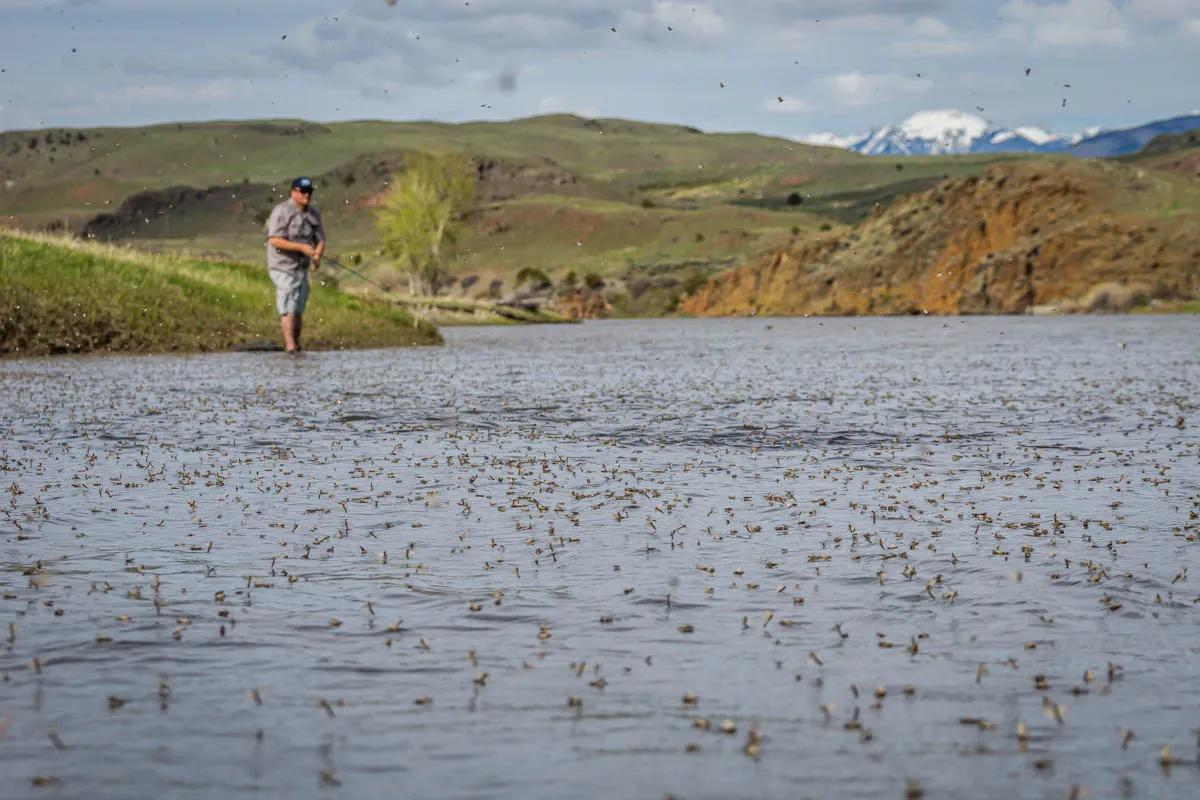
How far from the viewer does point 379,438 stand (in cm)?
1441

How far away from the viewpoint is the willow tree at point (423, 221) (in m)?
93.1

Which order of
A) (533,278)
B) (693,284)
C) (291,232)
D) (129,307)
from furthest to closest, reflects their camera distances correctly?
(533,278), (693,284), (129,307), (291,232)

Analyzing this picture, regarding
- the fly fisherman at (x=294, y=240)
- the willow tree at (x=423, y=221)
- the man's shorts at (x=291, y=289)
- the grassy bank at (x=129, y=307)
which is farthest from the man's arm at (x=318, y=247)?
the willow tree at (x=423, y=221)

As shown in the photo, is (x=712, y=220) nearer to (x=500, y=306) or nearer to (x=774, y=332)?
(x=500, y=306)

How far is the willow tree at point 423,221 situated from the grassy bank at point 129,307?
55.0 meters

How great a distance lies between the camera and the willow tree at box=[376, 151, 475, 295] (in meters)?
Result: 93.1

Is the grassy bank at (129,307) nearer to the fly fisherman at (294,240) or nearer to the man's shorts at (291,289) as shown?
the man's shorts at (291,289)

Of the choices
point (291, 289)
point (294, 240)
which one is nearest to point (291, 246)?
point (294, 240)

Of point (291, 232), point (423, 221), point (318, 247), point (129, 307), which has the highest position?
point (423, 221)

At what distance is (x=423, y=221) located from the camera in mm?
93750

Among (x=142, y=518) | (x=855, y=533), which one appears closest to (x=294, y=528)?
(x=142, y=518)

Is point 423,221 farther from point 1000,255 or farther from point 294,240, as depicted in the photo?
point 294,240

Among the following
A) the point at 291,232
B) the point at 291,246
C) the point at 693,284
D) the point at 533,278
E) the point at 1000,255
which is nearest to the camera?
the point at 291,246

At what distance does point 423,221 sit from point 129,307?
63640 mm
